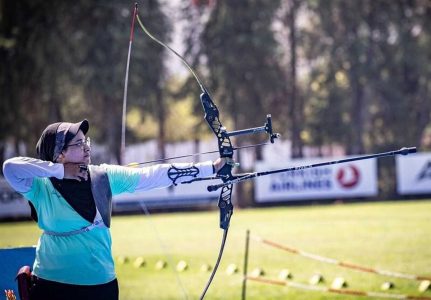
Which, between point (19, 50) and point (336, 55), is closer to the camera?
point (19, 50)

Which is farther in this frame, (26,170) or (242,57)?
(242,57)

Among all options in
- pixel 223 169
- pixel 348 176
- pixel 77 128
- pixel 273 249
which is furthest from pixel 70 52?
pixel 77 128

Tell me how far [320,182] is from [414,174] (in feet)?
13.3

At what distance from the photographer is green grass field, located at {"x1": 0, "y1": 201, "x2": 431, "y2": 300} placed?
1094 cm

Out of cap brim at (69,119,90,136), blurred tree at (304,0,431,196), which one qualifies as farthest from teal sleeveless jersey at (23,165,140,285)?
blurred tree at (304,0,431,196)

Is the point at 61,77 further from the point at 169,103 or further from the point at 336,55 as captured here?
the point at 336,55

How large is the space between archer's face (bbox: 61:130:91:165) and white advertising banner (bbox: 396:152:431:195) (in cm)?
2663

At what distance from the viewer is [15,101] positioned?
38.2 metres

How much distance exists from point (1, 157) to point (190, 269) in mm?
29975

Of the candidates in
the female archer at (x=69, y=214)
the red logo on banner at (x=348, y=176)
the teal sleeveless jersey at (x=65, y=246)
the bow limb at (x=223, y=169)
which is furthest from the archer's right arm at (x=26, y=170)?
the red logo on banner at (x=348, y=176)

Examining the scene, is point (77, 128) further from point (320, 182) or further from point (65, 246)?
point (320, 182)

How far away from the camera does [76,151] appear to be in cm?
475

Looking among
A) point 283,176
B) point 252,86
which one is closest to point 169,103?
point 252,86

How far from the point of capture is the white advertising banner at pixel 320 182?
2964 centimetres
